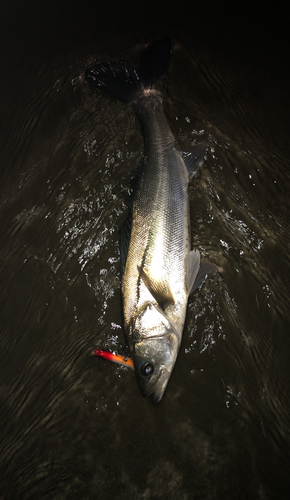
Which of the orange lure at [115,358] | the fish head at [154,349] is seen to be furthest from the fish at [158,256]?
the orange lure at [115,358]

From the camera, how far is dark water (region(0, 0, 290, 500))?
2.16m

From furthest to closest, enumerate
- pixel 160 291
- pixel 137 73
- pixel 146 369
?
pixel 137 73 < pixel 160 291 < pixel 146 369

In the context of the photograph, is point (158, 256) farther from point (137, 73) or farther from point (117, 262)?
point (137, 73)

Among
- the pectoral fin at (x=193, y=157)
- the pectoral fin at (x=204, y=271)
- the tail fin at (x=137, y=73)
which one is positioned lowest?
the pectoral fin at (x=204, y=271)

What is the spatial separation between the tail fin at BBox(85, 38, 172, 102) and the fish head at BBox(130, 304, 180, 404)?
1.96 meters

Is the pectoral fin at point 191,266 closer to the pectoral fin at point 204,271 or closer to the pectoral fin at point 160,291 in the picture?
the pectoral fin at point 204,271

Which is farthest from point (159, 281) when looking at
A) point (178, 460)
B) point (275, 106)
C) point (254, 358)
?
point (275, 106)

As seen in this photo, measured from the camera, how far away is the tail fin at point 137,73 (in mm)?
2783

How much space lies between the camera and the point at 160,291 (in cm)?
224

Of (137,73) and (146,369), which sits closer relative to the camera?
(146,369)

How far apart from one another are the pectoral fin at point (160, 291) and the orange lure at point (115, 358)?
49cm

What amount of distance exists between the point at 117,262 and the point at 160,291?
1.86 ft

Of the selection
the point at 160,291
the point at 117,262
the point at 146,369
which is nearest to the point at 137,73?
the point at 117,262

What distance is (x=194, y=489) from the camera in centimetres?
206
